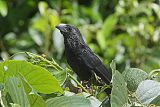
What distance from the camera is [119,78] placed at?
0.83m

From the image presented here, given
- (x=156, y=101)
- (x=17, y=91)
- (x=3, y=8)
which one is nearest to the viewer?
(x=17, y=91)

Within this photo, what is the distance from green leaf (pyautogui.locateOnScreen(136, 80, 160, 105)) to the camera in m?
0.90

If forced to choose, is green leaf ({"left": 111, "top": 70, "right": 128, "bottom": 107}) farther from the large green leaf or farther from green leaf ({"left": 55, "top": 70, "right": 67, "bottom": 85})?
green leaf ({"left": 55, "top": 70, "right": 67, "bottom": 85})

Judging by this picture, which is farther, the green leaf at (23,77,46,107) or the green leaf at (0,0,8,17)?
the green leaf at (0,0,8,17)

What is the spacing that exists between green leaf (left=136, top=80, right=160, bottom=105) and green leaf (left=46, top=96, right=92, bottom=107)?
11 cm

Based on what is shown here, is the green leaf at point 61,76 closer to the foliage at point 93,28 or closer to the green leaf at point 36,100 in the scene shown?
the green leaf at point 36,100

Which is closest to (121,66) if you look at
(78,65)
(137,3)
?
(137,3)

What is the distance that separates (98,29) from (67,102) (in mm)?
2224

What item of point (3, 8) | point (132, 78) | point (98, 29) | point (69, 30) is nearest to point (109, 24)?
point (98, 29)

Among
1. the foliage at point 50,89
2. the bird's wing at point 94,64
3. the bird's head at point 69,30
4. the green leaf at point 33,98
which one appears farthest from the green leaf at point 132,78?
the bird's head at point 69,30

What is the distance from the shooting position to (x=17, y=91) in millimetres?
788

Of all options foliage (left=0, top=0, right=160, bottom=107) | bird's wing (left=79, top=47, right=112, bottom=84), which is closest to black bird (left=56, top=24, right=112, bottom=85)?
bird's wing (left=79, top=47, right=112, bottom=84)

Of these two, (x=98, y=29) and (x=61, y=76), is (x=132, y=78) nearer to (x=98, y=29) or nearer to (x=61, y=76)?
(x=61, y=76)

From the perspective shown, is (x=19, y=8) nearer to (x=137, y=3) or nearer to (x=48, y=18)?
(x=48, y=18)
